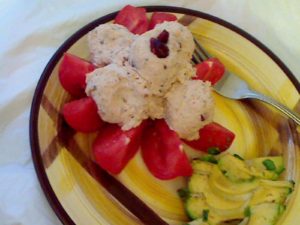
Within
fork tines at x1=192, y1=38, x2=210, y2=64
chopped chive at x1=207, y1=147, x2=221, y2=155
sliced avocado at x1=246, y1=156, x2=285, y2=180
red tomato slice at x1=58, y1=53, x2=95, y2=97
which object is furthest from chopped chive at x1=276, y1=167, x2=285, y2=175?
red tomato slice at x1=58, y1=53, x2=95, y2=97

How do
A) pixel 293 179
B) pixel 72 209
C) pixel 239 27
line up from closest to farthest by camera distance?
1. pixel 72 209
2. pixel 293 179
3. pixel 239 27

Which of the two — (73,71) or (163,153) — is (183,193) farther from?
(73,71)

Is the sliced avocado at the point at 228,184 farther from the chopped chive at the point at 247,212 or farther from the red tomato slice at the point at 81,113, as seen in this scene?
the red tomato slice at the point at 81,113

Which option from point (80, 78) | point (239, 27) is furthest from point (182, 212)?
point (239, 27)

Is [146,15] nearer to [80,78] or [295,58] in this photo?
[80,78]

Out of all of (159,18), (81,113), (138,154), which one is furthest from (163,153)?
(159,18)

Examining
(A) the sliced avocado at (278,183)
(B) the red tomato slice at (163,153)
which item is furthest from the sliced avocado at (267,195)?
(B) the red tomato slice at (163,153)
